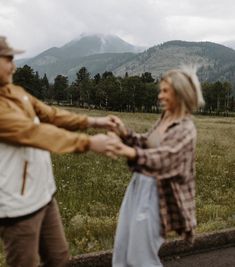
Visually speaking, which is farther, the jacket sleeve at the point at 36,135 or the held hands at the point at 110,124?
the held hands at the point at 110,124

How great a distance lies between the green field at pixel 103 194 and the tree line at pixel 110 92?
80.0 metres

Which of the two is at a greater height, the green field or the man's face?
the man's face

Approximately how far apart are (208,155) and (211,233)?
12.9m

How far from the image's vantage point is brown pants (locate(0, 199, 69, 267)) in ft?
12.6

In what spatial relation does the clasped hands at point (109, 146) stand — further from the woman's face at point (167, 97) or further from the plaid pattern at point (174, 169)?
the woman's face at point (167, 97)

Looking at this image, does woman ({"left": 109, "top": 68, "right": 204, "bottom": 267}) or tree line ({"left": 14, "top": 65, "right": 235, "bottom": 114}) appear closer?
woman ({"left": 109, "top": 68, "right": 204, "bottom": 267})

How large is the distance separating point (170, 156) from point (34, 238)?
1.22m

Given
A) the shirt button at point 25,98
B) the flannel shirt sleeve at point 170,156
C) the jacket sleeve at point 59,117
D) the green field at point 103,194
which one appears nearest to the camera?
the flannel shirt sleeve at point 170,156

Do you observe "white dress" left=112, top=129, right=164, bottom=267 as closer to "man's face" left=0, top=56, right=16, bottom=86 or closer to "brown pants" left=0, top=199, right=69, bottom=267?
"brown pants" left=0, top=199, right=69, bottom=267

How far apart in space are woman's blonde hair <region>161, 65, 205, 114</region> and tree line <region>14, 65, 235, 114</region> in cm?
9228

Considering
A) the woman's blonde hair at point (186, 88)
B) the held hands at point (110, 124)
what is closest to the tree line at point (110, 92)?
the held hands at point (110, 124)

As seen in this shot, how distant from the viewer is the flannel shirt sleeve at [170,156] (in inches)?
148

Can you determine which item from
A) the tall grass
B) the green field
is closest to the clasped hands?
the green field

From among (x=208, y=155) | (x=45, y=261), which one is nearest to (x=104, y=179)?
(x=208, y=155)
